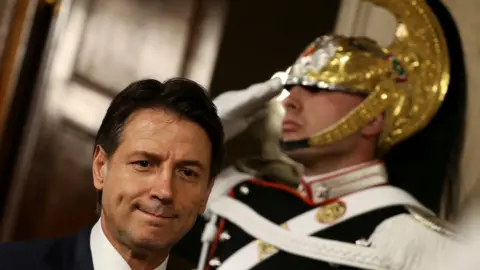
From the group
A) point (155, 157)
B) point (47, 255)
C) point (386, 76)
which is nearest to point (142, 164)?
point (155, 157)

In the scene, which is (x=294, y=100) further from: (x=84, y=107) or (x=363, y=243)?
(x=84, y=107)

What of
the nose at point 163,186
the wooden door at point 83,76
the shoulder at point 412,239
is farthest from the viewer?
the wooden door at point 83,76

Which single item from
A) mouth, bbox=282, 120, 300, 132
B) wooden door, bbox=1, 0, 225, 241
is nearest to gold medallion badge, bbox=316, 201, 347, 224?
mouth, bbox=282, 120, 300, 132

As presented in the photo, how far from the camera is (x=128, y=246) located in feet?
2.01

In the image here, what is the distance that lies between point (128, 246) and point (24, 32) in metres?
0.71

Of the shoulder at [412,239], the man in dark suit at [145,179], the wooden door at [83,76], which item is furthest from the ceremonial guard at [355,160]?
the man in dark suit at [145,179]

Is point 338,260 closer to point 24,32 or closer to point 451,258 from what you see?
point 451,258

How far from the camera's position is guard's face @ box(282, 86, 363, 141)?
1031 millimetres

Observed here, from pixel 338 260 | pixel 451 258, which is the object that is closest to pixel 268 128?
pixel 338 260

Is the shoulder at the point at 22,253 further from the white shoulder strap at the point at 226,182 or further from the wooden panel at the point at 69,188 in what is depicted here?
the wooden panel at the point at 69,188

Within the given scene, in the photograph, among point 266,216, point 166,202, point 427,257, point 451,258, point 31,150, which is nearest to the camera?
point 451,258

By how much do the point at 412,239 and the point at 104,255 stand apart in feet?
1.46

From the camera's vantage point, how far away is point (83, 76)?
1.25 m

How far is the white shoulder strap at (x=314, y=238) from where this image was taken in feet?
3.11
